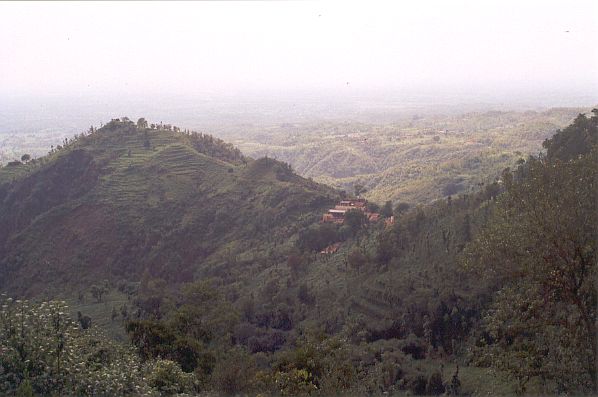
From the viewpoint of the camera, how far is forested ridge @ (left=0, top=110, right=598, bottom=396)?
40.4 feet

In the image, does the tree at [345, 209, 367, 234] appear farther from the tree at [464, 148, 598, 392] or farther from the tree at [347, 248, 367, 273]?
the tree at [464, 148, 598, 392]

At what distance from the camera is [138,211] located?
46.1 m

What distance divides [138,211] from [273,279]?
19852 millimetres

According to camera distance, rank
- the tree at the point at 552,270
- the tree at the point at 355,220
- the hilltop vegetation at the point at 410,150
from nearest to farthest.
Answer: the tree at the point at 552,270, the tree at the point at 355,220, the hilltop vegetation at the point at 410,150

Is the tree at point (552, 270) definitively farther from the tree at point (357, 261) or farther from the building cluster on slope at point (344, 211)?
the building cluster on slope at point (344, 211)

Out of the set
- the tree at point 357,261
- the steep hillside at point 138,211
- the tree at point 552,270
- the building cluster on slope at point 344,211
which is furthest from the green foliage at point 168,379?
the building cluster on slope at point 344,211

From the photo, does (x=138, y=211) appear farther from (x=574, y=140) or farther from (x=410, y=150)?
(x=410, y=150)

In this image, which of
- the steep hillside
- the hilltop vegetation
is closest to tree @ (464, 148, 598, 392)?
the steep hillside

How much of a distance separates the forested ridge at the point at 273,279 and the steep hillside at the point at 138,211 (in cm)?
19

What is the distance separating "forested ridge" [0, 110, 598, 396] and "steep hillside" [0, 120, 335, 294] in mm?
187

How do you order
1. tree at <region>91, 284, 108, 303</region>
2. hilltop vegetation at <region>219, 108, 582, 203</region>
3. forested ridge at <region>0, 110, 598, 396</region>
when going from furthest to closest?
hilltop vegetation at <region>219, 108, 582, 203</region> < tree at <region>91, 284, 108, 303</region> < forested ridge at <region>0, 110, 598, 396</region>

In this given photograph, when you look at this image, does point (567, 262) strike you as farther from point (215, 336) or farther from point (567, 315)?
point (215, 336)

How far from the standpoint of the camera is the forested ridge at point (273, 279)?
12.3m

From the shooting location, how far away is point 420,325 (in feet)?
72.8
